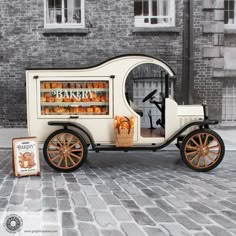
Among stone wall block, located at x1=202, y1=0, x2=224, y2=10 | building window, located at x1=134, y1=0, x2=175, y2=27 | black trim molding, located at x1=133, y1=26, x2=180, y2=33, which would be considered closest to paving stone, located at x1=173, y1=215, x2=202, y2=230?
black trim molding, located at x1=133, y1=26, x2=180, y2=33

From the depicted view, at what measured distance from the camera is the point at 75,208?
4.15 m

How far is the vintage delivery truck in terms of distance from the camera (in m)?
6.15

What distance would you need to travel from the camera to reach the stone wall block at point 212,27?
12352mm

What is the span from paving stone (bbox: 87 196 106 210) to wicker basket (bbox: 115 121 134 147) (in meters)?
1.68

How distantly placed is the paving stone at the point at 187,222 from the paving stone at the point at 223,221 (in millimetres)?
262

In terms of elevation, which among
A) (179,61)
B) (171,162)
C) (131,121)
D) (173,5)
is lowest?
(171,162)

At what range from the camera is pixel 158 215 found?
3.92 meters

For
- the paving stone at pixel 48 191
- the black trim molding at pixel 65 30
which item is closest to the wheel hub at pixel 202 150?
the paving stone at pixel 48 191

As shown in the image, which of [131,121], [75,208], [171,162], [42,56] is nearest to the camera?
[75,208]

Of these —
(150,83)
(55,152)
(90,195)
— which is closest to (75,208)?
(90,195)

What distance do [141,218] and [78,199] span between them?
1.02m

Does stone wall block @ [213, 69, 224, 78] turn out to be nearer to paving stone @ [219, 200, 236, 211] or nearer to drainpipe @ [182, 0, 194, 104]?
drainpipe @ [182, 0, 194, 104]

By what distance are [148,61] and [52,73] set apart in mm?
1655

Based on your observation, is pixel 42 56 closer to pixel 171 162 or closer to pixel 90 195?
pixel 171 162
